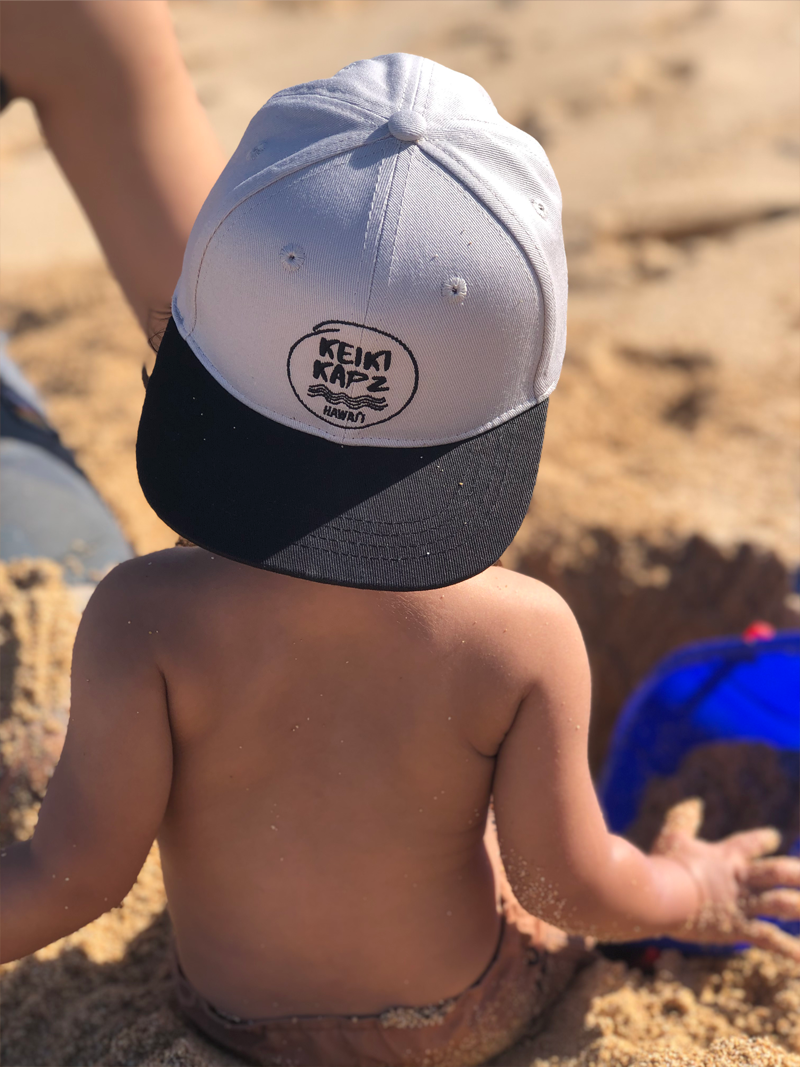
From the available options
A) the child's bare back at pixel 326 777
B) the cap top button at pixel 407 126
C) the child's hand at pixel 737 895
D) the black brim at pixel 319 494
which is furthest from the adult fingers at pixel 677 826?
the cap top button at pixel 407 126

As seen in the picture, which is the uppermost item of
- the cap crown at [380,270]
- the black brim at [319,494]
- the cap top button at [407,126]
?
the cap top button at [407,126]

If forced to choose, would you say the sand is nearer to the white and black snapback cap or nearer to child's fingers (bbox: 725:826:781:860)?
child's fingers (bbox: 725:826:781:860)

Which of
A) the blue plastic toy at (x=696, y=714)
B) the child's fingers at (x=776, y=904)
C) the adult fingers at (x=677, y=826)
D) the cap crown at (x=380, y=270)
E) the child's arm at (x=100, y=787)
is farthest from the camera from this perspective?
the blue plastic toy at (x=696, y=714)

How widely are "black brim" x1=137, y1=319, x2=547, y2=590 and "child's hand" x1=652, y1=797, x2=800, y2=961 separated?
603 mm

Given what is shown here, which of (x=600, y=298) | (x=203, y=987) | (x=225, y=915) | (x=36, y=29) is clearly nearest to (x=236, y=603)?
(x=225, y=915)

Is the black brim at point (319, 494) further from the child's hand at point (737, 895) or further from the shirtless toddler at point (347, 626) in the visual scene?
the child's hand at point (737, 895)

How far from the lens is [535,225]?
0.79m

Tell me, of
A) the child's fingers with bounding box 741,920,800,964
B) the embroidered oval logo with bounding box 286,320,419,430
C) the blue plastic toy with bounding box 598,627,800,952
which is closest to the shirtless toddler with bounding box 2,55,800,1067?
the embroidered oval logo with bounding box 286,320,419,430

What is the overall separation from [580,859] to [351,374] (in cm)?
54

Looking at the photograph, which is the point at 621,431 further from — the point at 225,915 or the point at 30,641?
the point at 225,915

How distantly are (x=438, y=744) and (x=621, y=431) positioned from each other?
5.24ft

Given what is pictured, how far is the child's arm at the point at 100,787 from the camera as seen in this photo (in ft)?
2.76

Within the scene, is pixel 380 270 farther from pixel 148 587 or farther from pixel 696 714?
pixel 696 714

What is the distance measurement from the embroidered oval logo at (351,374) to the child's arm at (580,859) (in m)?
0.25
